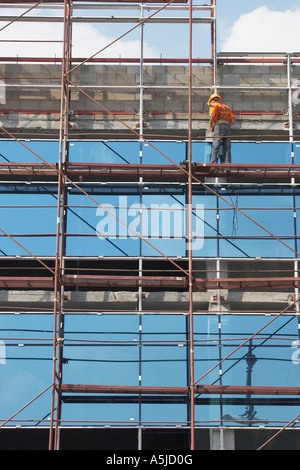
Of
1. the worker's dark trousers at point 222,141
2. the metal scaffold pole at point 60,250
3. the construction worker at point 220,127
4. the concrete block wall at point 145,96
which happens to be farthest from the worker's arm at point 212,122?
the metal scaffold pole at point 60,250

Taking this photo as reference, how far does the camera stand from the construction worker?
82.1 feet

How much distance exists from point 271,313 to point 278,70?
6233mm

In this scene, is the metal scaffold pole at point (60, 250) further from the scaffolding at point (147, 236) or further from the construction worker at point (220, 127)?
the construction worker at point (220, 127)

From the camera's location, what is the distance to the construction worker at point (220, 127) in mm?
25016

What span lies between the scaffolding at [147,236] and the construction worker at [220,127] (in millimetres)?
470

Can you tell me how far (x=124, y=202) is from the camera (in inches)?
973

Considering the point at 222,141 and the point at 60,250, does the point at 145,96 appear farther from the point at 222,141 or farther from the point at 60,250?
the point at 60,250

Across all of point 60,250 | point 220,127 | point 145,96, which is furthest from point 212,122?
point 60,250

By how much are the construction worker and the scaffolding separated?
0.47 meters

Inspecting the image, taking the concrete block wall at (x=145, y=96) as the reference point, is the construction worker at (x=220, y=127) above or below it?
below

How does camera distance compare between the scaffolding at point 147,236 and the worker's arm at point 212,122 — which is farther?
the worker's arm at point 212,122

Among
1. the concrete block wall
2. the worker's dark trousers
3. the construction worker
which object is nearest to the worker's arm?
the construction worker

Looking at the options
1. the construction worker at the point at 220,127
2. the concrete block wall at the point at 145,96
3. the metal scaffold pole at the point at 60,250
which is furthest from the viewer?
the concrete block wall at the point at 145,96
